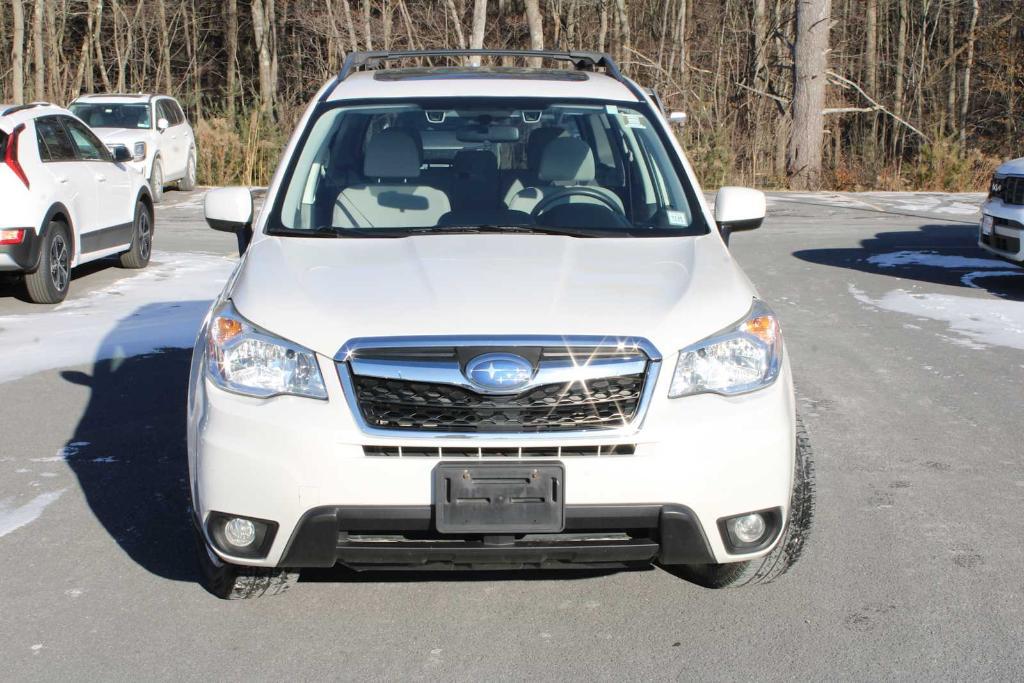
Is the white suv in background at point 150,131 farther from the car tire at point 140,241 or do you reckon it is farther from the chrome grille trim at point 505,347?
the chrome grille trim at point 505,347

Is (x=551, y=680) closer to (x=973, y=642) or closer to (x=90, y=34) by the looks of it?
(x=973, y=642)

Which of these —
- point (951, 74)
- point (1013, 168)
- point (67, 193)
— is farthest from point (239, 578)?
point (951, 74)

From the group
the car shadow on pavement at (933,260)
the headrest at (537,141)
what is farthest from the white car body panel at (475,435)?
the car shadow on pavement at (933,260)

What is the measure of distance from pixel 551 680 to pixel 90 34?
36270 mm

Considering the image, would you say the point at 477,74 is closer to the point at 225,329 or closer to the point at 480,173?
the point at 480,173

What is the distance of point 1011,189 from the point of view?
1104 cm

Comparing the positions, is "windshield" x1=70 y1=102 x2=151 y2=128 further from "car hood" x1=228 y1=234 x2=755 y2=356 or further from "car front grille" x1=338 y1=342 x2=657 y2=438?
"car front grille" x1=338 y1=342 x2=657 y2=438

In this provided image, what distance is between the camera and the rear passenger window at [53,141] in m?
10.6

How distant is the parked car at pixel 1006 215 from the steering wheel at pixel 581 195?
22.5 feet

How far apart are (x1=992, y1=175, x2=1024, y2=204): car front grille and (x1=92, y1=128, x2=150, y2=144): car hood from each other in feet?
42.6

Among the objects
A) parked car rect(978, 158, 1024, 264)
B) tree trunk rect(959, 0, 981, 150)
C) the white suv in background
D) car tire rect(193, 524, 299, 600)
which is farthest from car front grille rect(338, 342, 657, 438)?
tree trunk rect(959, 0, 981, 150)

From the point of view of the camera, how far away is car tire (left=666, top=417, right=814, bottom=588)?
4.04 m

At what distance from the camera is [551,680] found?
3523 millimetres

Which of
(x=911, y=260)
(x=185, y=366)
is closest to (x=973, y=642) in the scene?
(x=185, y=366)
